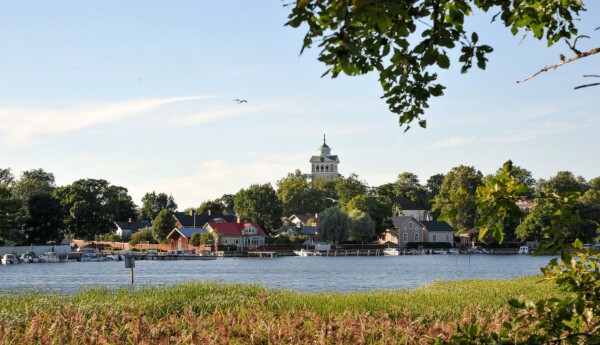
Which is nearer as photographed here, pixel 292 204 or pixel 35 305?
pixel 35 305

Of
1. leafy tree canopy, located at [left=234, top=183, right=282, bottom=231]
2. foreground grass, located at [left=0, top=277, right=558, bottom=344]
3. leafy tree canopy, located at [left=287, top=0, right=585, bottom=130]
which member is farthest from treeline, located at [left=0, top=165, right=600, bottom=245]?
leafy tree canopy, located at [left=287, top=0, right=585, bottom=130]

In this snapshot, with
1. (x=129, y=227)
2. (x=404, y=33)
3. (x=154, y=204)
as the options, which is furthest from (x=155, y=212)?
(x=404, y=33)

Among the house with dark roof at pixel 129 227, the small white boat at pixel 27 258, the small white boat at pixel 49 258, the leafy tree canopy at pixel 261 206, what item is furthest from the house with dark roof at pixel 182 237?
the small white boat at pixel 27 258

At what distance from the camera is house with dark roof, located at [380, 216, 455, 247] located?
4953 inches

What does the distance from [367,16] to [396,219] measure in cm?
12536

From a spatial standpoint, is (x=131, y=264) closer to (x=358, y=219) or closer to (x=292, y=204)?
(x=358, y=219)

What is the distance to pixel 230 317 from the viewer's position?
15117 millimetres

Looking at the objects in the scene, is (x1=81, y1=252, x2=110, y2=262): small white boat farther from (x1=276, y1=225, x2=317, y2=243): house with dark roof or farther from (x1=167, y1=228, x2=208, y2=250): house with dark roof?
(x1=276, y1=225, x2=317, y2=243): house with dark roof

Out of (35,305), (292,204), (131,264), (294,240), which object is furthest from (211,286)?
(292,204)

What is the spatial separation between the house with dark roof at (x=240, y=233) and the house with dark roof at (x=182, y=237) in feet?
7.73

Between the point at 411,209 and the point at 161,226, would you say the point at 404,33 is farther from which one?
the point at 411,209

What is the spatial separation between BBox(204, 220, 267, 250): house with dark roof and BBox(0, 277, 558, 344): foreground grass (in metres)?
86.4

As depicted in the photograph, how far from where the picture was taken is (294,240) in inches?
4587

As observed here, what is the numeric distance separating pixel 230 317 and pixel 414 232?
115 m
